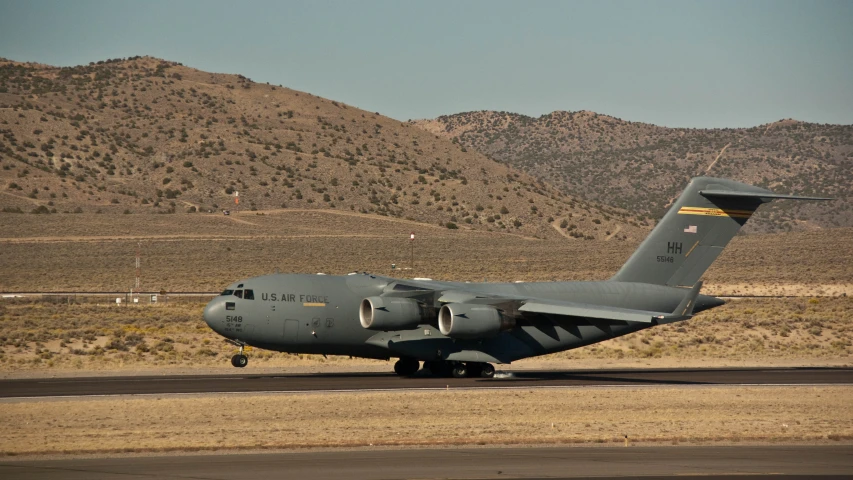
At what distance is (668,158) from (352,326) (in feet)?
478

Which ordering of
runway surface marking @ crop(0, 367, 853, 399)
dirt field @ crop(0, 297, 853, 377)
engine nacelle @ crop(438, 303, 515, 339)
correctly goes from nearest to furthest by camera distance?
1. runway surface marking @ crop(0, 367, 853, 399)
2. engine nacelle @ crop(438, 303, 515, 339)
3. dirt field @ crop(0, 297, 853, 377)

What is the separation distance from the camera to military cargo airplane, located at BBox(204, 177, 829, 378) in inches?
1168

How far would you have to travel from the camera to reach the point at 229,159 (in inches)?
4326

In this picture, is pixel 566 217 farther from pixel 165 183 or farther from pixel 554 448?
pixel 554 448

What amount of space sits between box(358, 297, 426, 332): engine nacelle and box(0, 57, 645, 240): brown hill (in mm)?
65694

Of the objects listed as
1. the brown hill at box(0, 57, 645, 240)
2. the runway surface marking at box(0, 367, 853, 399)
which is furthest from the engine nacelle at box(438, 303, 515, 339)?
the brown hill at box(0, 57, 645, 240)

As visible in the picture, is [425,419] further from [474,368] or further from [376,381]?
[474,368]

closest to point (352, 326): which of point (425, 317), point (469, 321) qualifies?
point (425, 317)

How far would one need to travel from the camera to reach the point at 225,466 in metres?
16.3

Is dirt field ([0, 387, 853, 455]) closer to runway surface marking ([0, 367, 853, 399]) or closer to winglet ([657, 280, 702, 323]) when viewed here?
runway surface marking ([0, 367, 853, 399])

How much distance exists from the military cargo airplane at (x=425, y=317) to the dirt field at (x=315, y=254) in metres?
32.7

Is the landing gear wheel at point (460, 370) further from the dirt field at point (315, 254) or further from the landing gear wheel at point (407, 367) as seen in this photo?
the dirt field at point (315, 254)

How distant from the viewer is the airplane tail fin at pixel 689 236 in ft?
113

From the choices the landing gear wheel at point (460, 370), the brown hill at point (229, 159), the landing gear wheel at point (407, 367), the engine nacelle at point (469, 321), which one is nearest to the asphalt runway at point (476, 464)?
the engine nacelle at point (469, 321)
